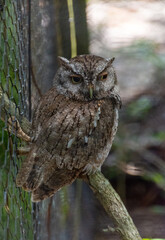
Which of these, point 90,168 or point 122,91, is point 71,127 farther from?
point 122,91

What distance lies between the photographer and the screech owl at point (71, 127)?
5.61ft

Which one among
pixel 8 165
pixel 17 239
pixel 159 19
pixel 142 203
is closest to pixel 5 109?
pixel 8 165

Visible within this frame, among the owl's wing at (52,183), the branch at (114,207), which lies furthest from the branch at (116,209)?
the owl's wing at (52,183)

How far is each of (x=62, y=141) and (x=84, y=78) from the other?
34cm

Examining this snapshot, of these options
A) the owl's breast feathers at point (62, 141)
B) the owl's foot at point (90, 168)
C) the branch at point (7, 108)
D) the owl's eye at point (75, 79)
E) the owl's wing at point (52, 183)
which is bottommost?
the owl's wing at point (52, 183)

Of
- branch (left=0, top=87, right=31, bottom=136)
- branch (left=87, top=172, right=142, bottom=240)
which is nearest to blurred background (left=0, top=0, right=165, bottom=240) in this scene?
branch (left=0, top=87, right=31, bottom=136)

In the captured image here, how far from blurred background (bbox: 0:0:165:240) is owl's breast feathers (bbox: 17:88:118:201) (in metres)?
0.08

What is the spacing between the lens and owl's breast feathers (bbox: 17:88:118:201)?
170cm

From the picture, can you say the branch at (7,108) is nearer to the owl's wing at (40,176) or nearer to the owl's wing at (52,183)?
the owl's wing at (40,176)

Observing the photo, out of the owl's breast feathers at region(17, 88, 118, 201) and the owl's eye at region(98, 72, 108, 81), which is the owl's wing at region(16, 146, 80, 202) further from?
the owl's eye at region(98, 72, 108, 81)

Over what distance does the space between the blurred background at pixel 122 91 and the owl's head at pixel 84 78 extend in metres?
0.17

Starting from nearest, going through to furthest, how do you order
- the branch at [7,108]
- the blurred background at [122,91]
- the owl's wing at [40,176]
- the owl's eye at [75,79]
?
the branch at [7,108] → the blurred background at [122,91] → the owl's wing at [40,176] → the owl's eye at [75,79]

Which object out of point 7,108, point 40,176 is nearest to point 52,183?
point 40,176

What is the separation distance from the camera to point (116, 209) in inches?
66.8
